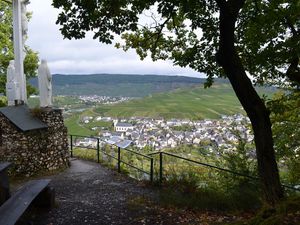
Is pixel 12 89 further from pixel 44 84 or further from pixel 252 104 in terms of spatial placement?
pixel 252 104

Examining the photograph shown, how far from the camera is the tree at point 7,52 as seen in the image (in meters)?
22.9

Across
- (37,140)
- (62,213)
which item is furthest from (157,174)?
(37,140)

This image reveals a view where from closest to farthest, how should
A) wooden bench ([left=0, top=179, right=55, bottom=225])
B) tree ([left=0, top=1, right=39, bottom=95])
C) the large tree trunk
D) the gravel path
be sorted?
the large tree trunk, wooden bench ([left=0, top=179, right=55, bottom=225]), the gravel path, tree ([left=0, top=1, right=39, bottom=95])

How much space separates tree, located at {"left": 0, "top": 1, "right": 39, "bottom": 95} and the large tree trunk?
20070 mm

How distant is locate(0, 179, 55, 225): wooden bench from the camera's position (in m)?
5.52

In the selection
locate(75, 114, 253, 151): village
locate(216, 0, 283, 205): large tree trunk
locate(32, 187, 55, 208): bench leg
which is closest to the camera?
locate(216, 0, 283, 205): large tree trunk

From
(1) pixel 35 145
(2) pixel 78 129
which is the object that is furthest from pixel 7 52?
(2) pixel 78 129

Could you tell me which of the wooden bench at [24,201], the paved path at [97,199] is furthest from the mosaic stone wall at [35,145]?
the wooden bench at [24,201]

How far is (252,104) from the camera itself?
5508mm

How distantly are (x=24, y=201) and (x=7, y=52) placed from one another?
19142 mm

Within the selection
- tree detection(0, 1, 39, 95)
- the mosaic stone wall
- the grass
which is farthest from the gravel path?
the grass

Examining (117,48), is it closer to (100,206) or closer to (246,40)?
(246,40)

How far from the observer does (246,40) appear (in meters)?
8.69

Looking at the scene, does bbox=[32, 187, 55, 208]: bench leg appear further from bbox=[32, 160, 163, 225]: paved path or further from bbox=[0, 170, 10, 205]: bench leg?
bbox=[0, 170, 10, 205]: bench leg
